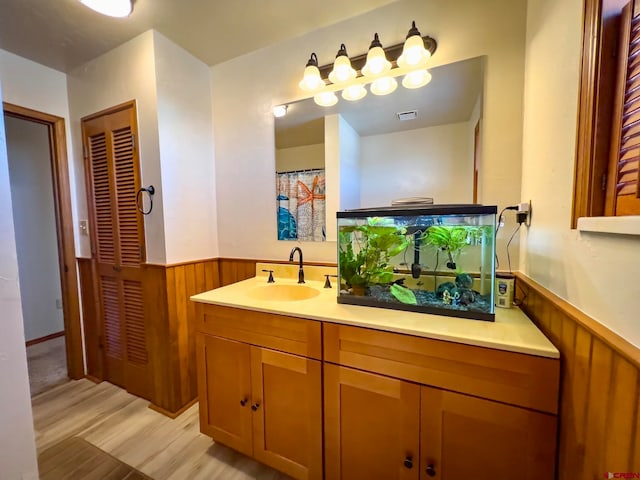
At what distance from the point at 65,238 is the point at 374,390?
8.21 ft

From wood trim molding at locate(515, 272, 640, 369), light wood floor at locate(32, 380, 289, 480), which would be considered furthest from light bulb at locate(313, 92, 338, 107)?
light wood floor at locate(32, 380, 289, 480)

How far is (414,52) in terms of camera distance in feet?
4.19

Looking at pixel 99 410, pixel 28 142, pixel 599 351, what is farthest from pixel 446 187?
pixel 28 142

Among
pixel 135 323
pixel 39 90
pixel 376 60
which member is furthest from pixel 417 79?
pixel 39 90

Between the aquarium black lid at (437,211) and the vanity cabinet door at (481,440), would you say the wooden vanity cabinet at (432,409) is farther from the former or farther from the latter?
the aquarium black lid at (437,211)

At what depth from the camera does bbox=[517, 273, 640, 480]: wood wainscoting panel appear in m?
0.51

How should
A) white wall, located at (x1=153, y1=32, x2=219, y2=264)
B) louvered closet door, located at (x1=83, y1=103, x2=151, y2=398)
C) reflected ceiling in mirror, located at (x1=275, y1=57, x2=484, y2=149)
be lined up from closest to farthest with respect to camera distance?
1. reflected ceiling in mirror, located at (x1=275, y1=57, x2=484, y2=149)
2. white wall, located at (x1=153, y1=32, x2=219, y2=264)
3. louvered closet door, located at (x1=83, y1=103, x2=151, y2=398)

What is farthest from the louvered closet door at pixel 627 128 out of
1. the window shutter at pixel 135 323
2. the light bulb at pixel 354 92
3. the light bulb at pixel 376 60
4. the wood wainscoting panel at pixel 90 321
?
the wood wainscoting panel at pixel 90 321

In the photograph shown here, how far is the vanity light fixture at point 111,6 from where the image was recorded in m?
1.32

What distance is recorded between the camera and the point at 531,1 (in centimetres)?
111

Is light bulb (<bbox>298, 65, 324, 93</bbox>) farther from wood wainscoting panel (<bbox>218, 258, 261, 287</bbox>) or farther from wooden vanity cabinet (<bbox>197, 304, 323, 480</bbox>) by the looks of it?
wooden vanity cabinet (<bbox>197, 304, 323, 480</bbox>)

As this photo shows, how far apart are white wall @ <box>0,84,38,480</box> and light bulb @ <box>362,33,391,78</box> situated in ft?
4.69

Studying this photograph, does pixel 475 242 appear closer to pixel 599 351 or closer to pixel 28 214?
pixel 599 351

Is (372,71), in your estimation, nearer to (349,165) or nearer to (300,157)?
(349,165)
